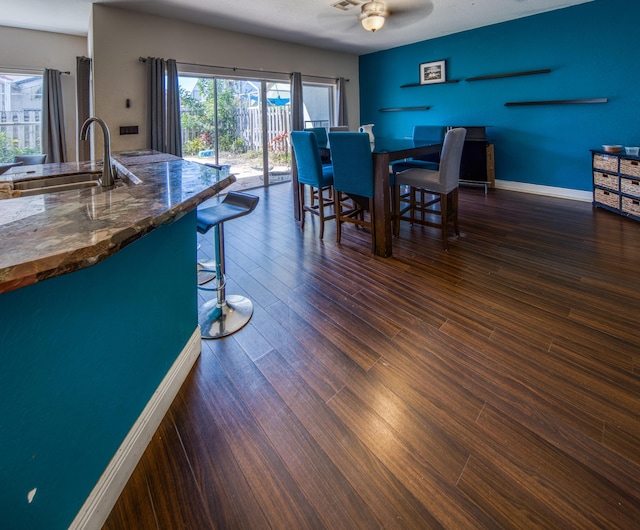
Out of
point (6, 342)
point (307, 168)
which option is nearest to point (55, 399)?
point (6, 342)

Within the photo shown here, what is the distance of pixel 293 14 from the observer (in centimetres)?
432

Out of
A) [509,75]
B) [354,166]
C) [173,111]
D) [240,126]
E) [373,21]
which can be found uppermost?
[373,21]

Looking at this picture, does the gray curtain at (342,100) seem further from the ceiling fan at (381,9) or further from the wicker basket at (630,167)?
the wicker basket at (630,167)

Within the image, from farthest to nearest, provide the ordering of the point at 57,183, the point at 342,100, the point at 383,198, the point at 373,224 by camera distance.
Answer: the point at 342,100 < the point at 373,224 < the point at 383,198 < the point at 57,183

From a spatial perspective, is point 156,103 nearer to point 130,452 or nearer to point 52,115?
point 52,115

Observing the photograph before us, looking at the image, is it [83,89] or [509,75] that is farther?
[509,75]

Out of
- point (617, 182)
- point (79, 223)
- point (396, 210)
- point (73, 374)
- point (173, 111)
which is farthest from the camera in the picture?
point (173, 111)

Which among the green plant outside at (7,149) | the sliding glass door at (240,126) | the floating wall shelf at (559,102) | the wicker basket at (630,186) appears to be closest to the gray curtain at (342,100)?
the sliding glass door at (240,126)

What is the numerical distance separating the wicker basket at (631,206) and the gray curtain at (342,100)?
15.8 feet

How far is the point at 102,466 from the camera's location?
1009 millimetres

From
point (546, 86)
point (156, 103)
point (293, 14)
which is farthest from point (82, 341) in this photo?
point (546, 86)

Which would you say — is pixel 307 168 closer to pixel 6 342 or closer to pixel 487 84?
pixel 6 342

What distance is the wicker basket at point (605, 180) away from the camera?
3.88 meters

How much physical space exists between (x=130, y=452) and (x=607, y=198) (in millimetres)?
5202
